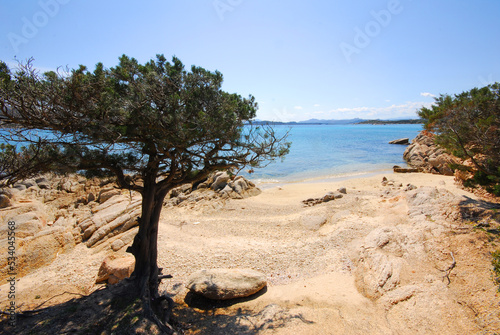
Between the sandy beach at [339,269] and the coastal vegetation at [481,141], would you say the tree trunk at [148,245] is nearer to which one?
the sandy beach at [339,269]

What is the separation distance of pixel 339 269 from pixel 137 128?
678cm

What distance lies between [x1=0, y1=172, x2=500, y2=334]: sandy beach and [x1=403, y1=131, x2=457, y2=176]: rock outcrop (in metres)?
11.7

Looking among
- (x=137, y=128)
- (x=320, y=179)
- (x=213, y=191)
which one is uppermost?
(x=137, y=128)

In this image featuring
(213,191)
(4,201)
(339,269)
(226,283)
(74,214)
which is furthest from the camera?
(213,191)

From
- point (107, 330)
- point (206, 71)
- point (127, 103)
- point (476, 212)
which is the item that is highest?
point (206, 71)

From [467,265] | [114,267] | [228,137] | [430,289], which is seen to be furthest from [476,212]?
[114,267]

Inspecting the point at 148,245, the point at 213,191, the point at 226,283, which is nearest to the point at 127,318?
the point at 148,245

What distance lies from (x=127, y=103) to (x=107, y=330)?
419 centimetres

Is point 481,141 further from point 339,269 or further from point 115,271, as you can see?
point 115,271

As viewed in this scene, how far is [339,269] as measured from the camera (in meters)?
7.77

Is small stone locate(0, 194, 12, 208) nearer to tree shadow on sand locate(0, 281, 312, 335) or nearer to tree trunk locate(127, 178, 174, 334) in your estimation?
tree shadow on sand locate(0, 281, 312, 335)

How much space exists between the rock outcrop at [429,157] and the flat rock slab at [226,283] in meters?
16.6

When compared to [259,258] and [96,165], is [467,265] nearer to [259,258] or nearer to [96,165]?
[259,258]

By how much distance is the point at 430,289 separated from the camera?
19.1 feet
